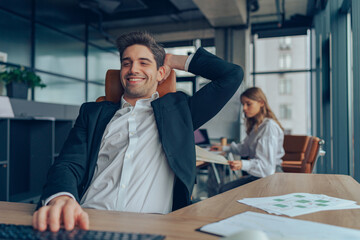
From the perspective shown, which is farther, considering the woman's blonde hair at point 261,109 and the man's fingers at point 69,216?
the woman's blonde hair at point 261,109

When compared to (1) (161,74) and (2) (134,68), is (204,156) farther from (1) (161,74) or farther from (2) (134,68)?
(2) (134,68)

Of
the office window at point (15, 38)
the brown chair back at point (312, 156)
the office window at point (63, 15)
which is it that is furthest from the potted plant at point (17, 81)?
the brown chair back at point (312, 156)

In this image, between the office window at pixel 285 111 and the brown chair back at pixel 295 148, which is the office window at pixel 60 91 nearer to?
the brown chair back at pixel 295 148

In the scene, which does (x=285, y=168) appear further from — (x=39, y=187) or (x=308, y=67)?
(x=308, y=67)

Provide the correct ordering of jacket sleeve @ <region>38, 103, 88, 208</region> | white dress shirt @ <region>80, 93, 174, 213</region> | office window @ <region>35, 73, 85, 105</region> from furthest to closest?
office window @ <region>35, 73, 85, 105</region>
white dress shirt @ <region>80, 93, 174, 213</region>
jacket sleeve @ <region>38, 103, 88, 208</region>

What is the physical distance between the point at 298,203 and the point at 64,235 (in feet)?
2.39

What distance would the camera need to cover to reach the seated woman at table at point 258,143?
93.6 inches

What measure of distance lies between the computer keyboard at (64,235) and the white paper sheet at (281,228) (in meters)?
0.17

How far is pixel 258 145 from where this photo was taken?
2463mm

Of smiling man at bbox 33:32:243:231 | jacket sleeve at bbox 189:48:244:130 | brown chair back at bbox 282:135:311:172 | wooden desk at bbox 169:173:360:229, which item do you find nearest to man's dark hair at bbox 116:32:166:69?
smiling man at bbox 33:32:243:231

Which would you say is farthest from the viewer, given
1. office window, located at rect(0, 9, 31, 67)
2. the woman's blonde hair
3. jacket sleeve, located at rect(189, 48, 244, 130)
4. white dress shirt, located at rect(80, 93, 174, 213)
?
office window, located at rect(0, 9, 31, 67)

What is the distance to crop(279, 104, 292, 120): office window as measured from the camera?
97.2 ft

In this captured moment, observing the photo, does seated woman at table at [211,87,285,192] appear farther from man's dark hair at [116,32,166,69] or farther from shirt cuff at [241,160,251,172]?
man's dark hair at [116,32,166,69]

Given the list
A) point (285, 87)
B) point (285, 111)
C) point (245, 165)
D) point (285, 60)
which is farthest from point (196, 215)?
point (285, 111)
